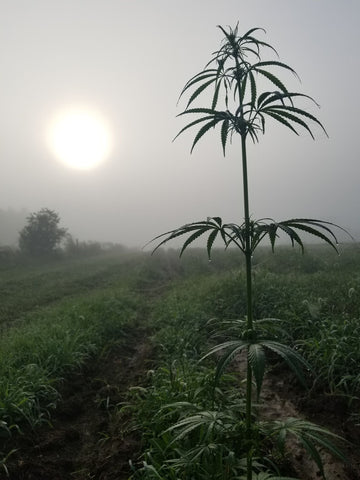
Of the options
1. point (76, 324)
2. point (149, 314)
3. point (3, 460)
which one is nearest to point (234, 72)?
point (3, 460)

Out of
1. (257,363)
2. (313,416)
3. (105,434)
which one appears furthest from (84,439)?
(257,363)

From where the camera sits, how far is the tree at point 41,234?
32.0m

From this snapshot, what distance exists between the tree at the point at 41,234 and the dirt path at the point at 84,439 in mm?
28605

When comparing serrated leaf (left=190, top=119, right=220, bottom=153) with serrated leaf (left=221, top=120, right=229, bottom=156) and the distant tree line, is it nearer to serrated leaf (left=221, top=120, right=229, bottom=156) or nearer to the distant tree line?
serrated leaf (left=221, top=120, right=229, bottom=156)

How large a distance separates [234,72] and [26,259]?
29.9 meters

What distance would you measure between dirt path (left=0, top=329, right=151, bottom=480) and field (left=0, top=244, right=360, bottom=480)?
14mm

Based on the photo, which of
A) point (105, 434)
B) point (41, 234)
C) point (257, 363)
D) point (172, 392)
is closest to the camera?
point (257, 363)

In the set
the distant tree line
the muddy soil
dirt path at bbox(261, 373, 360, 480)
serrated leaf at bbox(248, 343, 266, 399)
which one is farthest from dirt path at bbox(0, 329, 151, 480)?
the distant tree line

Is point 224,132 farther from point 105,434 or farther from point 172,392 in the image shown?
point 105,434

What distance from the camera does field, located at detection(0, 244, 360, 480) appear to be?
3.04 meters

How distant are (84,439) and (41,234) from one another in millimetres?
30912

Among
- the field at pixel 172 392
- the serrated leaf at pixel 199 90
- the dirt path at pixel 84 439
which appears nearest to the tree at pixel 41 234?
the field at pixel 172 392

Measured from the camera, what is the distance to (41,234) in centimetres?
3262

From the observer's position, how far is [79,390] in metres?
5.30
